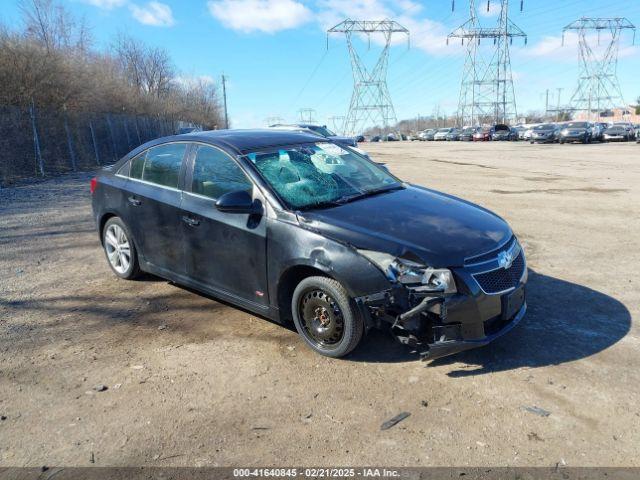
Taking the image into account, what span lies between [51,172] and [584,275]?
62.2 ft

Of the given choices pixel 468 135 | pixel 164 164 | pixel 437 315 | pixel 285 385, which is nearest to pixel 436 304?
pixel 437 315

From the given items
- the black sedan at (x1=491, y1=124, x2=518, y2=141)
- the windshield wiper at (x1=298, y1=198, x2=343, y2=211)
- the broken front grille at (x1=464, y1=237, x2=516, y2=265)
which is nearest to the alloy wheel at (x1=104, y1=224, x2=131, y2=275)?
the windshield wiper at (x1=298, y1=198, x2=343, y2=211)

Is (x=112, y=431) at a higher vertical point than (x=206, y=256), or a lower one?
lower

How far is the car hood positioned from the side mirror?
0.43m

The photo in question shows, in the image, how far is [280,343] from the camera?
160 inches

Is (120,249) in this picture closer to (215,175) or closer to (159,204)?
(159,204)

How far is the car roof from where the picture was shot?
177 inches

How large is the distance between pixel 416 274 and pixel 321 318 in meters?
0.83

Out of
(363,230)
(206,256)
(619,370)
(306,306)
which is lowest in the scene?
(619,370)

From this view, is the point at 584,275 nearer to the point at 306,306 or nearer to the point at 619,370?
the point at 619,370

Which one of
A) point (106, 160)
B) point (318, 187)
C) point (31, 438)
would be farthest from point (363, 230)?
point (106, 160)

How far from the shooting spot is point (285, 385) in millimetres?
3455

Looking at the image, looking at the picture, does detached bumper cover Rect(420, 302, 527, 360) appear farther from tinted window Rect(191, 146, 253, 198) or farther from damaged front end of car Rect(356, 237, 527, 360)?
tinted window Rect(191, 146, 253, 198)

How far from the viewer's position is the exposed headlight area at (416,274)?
3.29 m
